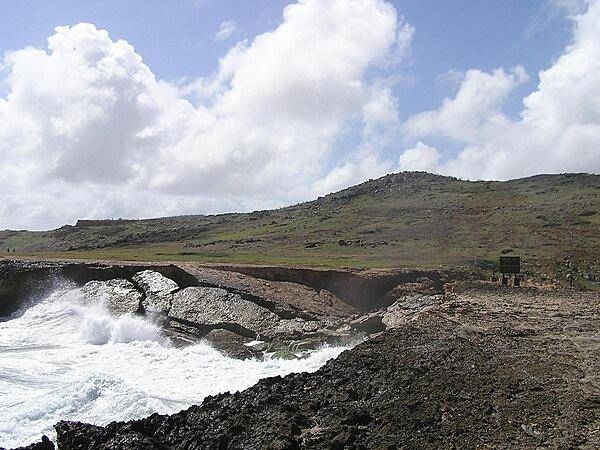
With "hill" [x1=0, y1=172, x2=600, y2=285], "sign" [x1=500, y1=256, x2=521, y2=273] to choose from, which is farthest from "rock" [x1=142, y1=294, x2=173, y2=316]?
"sign" [x1=500, y1=256, x2=521, y2=273]

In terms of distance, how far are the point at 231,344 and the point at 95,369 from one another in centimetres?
580

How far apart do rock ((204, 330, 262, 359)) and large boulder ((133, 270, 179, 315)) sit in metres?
3.87

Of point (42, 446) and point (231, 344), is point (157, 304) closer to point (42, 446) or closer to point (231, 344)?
point (231, 344)

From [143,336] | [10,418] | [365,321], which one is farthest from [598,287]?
[10,418]

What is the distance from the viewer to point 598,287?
3234 cm

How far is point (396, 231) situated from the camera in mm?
61688

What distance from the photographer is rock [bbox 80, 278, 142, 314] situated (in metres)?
29.6

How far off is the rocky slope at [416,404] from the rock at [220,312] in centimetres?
942

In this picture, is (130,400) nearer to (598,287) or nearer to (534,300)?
(534,300)

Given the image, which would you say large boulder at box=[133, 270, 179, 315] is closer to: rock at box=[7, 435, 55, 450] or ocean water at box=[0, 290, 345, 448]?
ocean water at box=[0, 290, 345, 448]

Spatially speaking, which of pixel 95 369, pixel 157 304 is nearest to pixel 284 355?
pixel 95 369

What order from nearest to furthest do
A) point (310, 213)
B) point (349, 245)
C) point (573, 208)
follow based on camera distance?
point (349, 245) → point (573, 208) → point (310, 213)

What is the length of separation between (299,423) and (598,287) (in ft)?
87.6

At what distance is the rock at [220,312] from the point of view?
87.0ft
